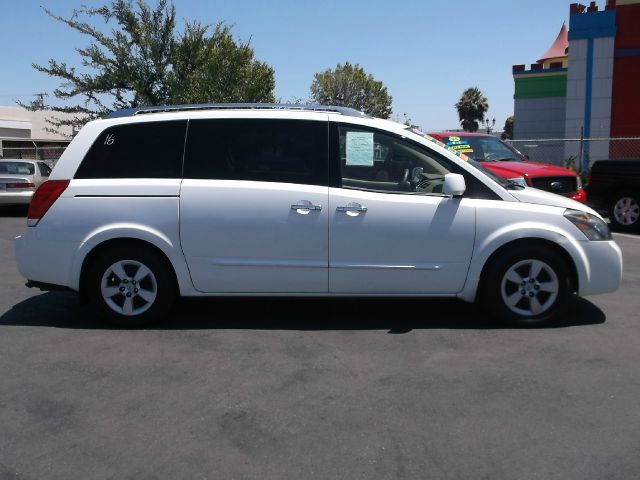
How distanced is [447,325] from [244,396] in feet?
7.47

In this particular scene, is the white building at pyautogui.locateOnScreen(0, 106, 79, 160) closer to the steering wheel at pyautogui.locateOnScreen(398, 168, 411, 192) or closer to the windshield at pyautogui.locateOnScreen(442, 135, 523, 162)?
the windshield at pyautogui.locateOnScreen(442, 135, 523, 162)

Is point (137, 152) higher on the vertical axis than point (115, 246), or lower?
higher

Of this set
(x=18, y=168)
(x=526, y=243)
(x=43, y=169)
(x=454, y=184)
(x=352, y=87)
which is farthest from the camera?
(x=352, y=87)

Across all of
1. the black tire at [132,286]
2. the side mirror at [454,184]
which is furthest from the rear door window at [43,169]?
the side mirror at [454,184]

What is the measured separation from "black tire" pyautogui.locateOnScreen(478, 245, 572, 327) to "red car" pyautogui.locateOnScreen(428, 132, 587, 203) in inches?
176

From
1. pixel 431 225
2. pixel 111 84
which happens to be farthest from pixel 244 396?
pixel 111 84

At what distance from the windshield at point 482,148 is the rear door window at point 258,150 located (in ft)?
22.4

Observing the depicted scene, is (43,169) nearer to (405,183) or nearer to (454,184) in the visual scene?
(405,183)

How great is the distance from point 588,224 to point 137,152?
13.1 ft

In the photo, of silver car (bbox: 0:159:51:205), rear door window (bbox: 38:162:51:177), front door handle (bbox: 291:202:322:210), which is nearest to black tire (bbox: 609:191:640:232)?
front door handle (bbox: 291:202:322:210)

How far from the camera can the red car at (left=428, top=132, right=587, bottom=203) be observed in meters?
11.1

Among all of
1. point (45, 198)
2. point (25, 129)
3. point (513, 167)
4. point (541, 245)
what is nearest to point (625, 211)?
point (513, 167)

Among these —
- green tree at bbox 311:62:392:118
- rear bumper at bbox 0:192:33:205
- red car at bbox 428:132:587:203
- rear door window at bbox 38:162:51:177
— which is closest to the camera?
red car at bbox 428:132:587:203

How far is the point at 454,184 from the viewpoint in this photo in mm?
5559
